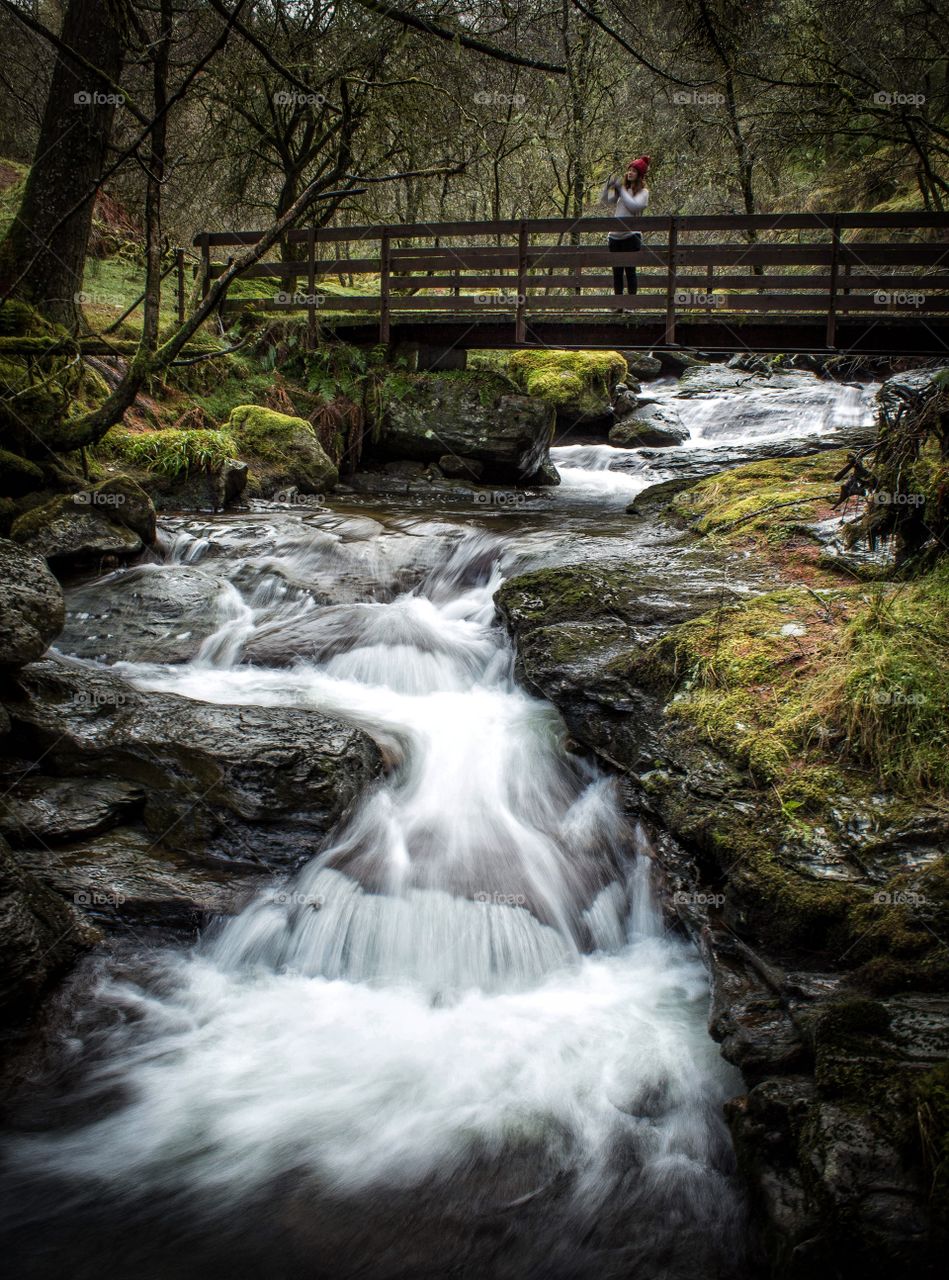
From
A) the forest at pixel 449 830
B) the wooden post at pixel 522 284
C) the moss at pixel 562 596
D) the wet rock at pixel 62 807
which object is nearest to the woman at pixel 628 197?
the wooden post at pixel 522 284

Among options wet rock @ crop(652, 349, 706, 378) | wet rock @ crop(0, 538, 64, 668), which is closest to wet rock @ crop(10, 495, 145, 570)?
wet rock @ crop(0, 538, 64, 668)

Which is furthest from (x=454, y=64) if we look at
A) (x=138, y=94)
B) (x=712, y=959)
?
(x=712, y=959)

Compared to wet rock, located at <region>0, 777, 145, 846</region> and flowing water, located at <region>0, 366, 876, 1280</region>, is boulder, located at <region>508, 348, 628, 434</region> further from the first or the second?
wet rock, located at <region>0, 777, 145, 846</region>

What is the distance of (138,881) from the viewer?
14.4 feet

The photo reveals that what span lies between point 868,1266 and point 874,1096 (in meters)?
0.44

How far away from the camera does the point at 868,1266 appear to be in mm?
2369

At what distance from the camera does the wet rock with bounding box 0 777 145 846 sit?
4.43 metres

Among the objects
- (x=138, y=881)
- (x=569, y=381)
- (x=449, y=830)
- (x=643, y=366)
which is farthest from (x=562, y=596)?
(x=643, y=366)

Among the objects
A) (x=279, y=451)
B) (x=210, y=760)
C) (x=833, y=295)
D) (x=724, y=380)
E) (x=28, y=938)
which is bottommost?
(x=28, y=938)

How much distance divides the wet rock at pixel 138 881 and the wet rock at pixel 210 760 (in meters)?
0.12

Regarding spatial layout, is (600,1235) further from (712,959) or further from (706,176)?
(706,176)

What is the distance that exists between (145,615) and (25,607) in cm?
235

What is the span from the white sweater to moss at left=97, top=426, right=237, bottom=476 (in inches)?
234

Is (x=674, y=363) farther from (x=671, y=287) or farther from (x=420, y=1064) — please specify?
(x=420, y=1064)
